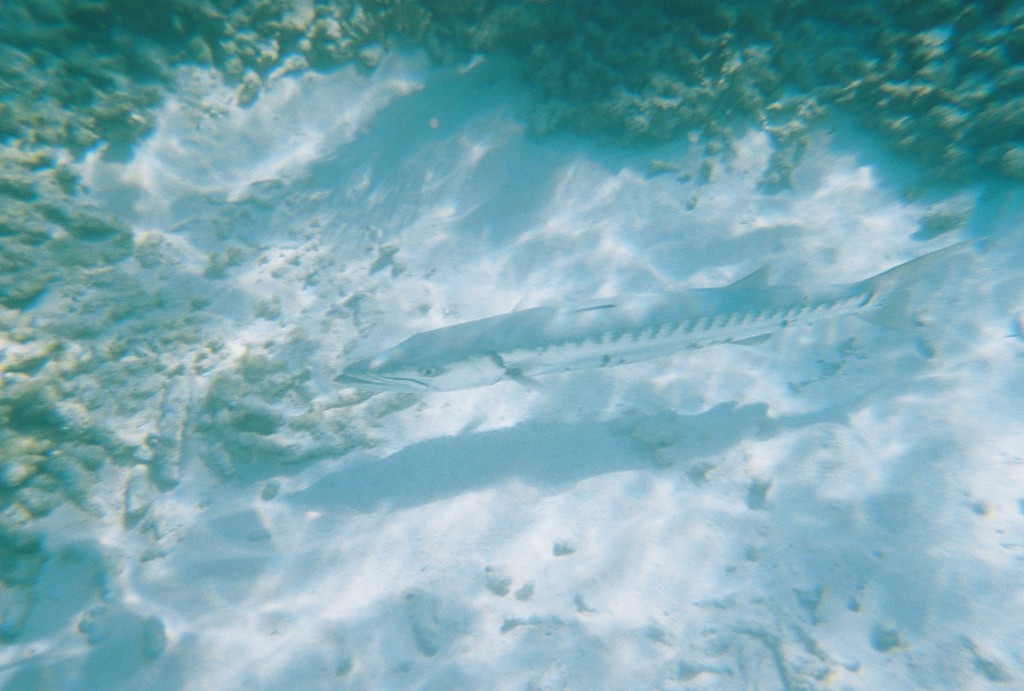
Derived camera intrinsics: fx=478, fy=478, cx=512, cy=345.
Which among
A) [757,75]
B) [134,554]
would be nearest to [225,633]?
[134,554]

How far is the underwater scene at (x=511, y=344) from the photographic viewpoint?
13.4ft

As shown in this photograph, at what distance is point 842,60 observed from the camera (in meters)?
6.72

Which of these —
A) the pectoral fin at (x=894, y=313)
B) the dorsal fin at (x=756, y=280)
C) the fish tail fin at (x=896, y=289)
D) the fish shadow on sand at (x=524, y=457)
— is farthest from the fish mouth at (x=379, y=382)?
the pectoral fin at (x=894, y=313)

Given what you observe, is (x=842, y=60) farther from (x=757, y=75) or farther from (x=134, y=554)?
(x=134, y=554)

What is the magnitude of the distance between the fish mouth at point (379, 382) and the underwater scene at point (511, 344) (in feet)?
0.12

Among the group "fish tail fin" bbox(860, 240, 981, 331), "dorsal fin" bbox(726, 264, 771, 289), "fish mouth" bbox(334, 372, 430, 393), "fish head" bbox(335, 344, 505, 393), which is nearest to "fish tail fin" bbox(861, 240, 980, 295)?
"fish tail fin" bbox(860, 240, 981, 331)

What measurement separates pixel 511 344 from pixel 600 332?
2.81 feet

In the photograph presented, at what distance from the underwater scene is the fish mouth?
0.04 m

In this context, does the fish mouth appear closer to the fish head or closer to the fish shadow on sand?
the fish head

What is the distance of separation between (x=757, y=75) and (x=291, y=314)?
7.30m

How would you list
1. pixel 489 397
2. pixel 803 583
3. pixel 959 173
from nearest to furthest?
pixel 803 583, pixel 489 397, pixel 959 173

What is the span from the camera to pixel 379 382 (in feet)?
14.1

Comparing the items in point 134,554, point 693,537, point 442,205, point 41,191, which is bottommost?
point 693,537

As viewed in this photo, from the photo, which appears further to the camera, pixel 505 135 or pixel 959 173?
pixel 505 135
